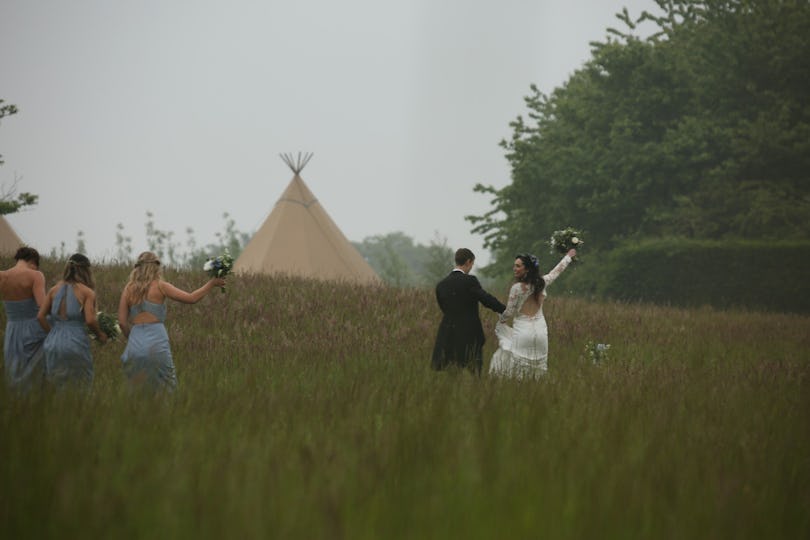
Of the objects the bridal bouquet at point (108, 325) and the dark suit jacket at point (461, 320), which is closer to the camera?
the bridal bouquet at point (108, 325)

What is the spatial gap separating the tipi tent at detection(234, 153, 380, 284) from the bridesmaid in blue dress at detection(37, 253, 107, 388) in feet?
59.6

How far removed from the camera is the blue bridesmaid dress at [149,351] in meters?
6.96

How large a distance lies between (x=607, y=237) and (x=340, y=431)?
95.4 ft

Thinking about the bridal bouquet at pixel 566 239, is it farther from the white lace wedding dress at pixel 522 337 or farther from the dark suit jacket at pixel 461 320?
the dark suit jacket at pixel 461 320

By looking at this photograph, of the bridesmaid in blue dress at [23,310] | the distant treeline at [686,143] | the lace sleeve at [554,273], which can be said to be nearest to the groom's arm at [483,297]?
the lace sleeve at [554,273]

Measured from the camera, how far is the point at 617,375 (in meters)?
7.75

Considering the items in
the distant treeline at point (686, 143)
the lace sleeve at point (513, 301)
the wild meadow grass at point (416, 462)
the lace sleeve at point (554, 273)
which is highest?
the distant treeline at point (686, 143)

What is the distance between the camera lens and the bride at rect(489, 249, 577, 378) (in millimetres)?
9234

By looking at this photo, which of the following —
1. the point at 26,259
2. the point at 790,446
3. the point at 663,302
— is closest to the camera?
the point at 790,446

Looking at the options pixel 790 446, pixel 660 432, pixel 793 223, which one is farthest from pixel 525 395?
pixel 793 223

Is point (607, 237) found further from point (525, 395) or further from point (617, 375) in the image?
point (525, 395)

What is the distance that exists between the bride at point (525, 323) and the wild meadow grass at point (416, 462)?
2257 mm

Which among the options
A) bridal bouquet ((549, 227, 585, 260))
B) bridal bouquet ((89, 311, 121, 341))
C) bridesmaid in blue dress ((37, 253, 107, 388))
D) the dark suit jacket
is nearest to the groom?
the dark suit jacket

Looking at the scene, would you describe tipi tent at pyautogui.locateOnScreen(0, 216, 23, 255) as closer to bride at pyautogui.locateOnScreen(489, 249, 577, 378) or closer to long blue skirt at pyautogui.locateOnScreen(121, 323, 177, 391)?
bride at pyautogui.locateOnScreen(489, 249, 577, 378)
